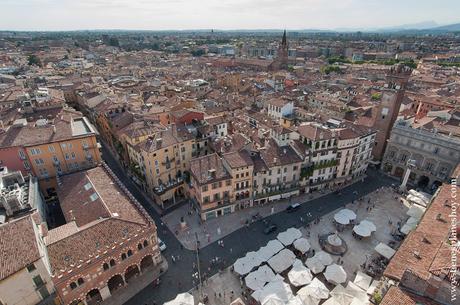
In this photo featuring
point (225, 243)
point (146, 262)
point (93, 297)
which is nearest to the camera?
point (93, 297)

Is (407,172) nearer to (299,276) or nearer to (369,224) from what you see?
(369,224)

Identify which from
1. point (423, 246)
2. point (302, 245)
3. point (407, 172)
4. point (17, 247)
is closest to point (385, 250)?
point (423, 246)

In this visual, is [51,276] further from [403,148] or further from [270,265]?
[403,148]

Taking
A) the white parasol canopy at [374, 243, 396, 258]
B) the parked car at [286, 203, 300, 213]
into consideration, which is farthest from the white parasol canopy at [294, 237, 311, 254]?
the white parasol canopy at [374, 243, 396, 258]

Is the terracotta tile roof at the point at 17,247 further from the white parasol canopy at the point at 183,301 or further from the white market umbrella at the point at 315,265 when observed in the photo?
the white market umbrella at the point at 315,265

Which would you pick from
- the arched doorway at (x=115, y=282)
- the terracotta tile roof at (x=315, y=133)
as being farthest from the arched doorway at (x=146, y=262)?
the terracotta tile roof at (x=315, y=133)
